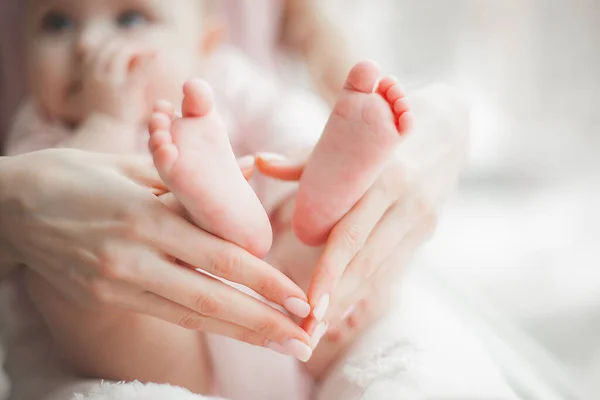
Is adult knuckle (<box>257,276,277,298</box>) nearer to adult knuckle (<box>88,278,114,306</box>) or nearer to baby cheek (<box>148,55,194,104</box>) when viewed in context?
adult knuckle (<box>88,278,114,306</box>)

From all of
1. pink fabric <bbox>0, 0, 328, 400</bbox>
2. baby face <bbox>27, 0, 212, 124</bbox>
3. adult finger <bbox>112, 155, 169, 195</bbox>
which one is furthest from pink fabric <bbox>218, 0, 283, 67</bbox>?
adult finger <bbox>112, 155, 169, 195</bbox>

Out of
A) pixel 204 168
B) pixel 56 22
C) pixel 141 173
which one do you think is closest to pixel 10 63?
pixel 56 22

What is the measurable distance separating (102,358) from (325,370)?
9.5 inches

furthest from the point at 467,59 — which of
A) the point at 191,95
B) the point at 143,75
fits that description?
the point at 191,95

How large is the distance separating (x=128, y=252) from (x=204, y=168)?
10cm

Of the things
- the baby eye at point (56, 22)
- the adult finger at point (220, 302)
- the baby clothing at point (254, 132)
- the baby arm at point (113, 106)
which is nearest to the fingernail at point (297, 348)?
the adult finger at point (220, 302)

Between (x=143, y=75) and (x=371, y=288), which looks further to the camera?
(x=143, y=75)

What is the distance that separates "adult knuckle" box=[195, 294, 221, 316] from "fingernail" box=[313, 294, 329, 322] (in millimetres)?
88

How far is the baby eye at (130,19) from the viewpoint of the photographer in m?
0.92

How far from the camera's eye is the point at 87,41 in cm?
88

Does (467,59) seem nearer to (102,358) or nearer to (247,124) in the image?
(247,124)

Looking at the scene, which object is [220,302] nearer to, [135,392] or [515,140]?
[135,392]

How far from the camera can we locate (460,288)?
93 centimetres

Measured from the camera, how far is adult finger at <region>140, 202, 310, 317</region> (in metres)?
0.52
